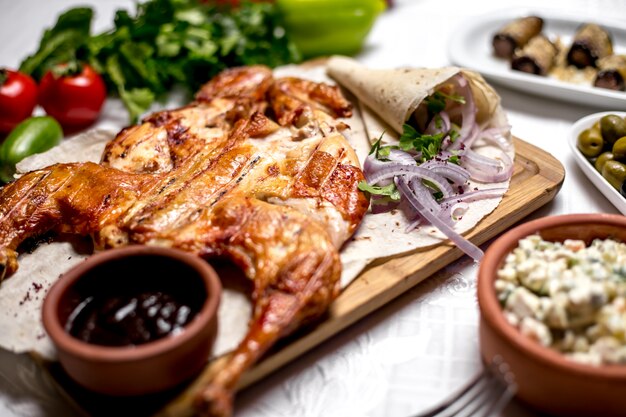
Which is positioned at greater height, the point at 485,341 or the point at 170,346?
the point at 170,346

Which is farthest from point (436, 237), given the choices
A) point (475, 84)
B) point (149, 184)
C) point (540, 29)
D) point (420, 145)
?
point (540, 29)

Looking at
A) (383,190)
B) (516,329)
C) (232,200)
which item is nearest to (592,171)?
(383,190)

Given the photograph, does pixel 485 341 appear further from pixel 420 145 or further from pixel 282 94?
pixel 282 94

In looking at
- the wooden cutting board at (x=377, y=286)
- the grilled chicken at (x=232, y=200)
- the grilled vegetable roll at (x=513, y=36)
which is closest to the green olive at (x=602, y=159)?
the wooden cutting board at (x=377, y=286)

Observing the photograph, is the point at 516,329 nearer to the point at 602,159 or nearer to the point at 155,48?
the point at 602,159

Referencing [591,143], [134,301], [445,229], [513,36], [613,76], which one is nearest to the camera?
[134,301]

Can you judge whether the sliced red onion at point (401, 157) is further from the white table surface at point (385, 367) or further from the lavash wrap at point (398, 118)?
the white table surface at point (385, 367)

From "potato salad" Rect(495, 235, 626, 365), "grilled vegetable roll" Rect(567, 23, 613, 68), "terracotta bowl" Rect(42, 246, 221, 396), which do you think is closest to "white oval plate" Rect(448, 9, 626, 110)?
"grilled vegetable roll" Rect(567, 23, 613, 68)
